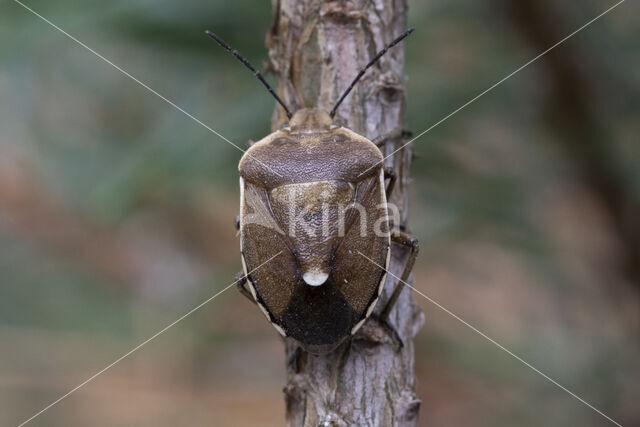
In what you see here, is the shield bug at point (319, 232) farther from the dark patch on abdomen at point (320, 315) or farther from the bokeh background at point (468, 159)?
the bokeh background at point (468, 159)

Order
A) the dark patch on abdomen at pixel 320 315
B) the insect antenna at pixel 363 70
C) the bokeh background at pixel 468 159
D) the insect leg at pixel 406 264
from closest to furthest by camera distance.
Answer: the dark patch on abdomen at pixel 320 315 < the insect leg at pixel 406 264 < the insect antenna at pixel 363 70 < the bokeh background at pixel 468 159

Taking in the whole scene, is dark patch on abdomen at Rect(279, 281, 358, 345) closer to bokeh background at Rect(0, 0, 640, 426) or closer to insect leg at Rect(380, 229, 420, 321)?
insect leg at Rect(380, 229, 420, 321)

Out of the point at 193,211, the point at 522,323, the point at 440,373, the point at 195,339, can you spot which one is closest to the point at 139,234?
the point at 193,211

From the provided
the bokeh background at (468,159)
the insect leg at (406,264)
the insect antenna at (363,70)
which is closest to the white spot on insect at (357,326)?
the insect leg at (406,264)

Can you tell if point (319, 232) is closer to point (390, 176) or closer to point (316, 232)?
point (316, 232)

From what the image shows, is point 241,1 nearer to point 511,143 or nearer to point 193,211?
point 511,143

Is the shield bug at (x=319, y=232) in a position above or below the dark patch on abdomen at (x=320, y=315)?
above

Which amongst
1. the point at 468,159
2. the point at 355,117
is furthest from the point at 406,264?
the point at 468,159
